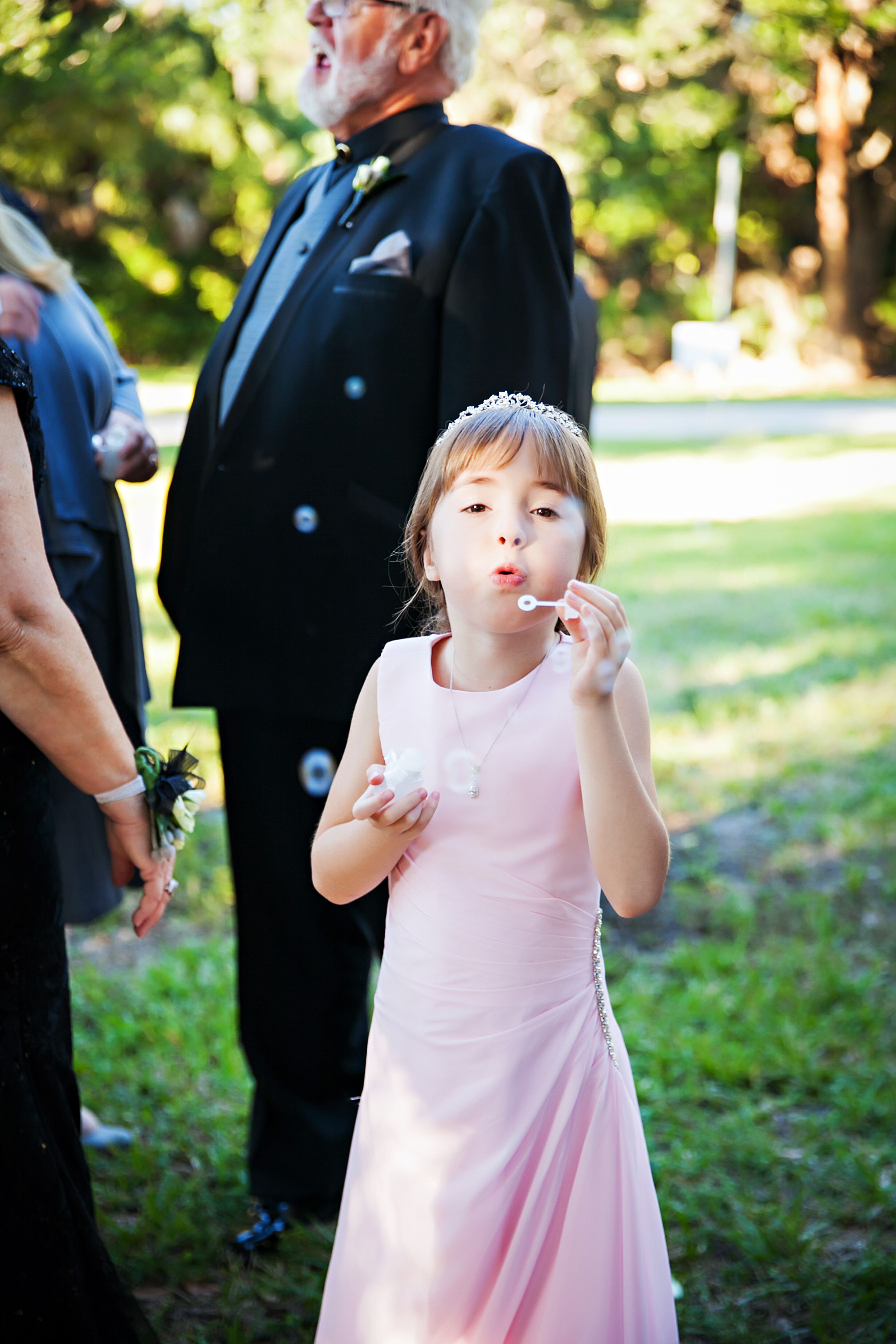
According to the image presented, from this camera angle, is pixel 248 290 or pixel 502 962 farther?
pixel 248 290

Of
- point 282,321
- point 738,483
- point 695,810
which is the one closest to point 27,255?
point 282,321

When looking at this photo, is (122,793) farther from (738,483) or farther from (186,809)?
(738,483)

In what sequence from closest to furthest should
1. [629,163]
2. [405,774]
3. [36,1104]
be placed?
[405,774] < [36,1104] < [629,163]

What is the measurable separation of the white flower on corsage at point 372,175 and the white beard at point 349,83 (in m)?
0.11

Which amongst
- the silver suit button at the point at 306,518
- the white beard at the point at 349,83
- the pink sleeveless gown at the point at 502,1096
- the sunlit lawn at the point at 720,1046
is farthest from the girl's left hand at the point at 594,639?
the sunlit lawn at the point at 720,1046

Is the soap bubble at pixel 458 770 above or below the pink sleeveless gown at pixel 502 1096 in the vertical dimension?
above

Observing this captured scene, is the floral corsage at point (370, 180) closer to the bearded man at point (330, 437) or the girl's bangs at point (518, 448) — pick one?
the bearded man at point (330, 437)

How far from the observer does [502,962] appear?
1.33m

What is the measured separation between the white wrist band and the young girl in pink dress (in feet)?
1.17

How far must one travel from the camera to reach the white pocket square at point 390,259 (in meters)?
1.83

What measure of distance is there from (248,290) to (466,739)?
116 centimetres

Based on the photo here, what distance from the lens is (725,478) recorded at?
502 inches

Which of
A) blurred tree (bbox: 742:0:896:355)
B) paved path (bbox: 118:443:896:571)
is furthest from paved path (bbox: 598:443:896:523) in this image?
blurred tree (bbox: 742:0:896:355)

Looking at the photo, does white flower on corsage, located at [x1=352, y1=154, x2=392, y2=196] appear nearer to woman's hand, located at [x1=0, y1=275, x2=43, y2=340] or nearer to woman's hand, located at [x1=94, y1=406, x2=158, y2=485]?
woman's hand, located at [x1=94, y1=406, x2=158, y2=485]
